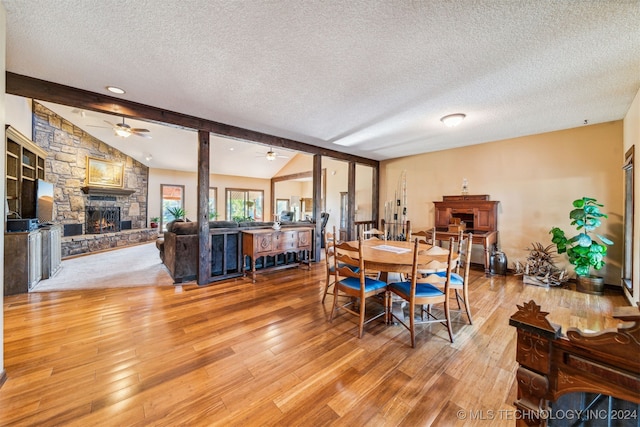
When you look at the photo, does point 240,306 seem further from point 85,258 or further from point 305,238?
point 85,258

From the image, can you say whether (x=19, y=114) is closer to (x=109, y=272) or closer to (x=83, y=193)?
(x=83, y=193)

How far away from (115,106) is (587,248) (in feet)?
22.2

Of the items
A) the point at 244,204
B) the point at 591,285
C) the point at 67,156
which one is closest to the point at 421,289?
the point at 591,285

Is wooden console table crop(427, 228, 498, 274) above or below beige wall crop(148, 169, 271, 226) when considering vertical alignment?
below

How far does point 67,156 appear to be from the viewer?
5949mm

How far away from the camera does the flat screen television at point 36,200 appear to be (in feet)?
14.5

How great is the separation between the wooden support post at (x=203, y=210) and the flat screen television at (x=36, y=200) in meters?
3.08

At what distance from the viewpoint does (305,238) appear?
507 centimetres

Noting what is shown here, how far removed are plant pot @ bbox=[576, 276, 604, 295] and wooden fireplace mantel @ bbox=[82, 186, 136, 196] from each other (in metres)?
10.5

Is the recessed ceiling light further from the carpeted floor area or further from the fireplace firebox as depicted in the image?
the fireplace firebox

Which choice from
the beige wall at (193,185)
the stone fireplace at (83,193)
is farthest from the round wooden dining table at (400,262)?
the stone fireplace at (83,193)

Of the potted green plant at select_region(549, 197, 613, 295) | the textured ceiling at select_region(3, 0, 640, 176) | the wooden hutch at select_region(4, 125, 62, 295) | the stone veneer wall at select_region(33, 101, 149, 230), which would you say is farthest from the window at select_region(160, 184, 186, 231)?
the potted green plant at select_region(549, 197, 613, 295)

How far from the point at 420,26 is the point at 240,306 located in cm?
340

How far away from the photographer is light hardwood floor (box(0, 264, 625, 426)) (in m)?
1.53
